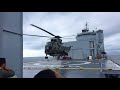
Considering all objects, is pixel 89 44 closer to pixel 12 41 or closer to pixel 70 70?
pixel 70 70

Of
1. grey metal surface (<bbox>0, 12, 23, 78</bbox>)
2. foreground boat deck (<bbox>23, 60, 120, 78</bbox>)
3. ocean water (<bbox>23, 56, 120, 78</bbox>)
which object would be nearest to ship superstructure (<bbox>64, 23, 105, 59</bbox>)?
ocean water (<bbox>23, 56, 120, 78</bbox>)

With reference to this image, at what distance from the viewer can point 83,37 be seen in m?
36.4

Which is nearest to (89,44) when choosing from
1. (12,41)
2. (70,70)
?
(70,70)

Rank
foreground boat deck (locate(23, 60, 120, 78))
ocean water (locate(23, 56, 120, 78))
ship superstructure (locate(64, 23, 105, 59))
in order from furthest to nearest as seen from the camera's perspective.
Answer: ship superstructure (locate(64, 23, 105, 59)), ocean water (locate(23, 56, 120, 78)), foreground boat deck (locate(23, 60, 120, 78))

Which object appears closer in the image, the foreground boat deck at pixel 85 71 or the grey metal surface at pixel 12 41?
the grey metal surface at pixel 12 41

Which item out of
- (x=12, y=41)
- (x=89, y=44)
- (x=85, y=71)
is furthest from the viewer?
(x=89, y=44)

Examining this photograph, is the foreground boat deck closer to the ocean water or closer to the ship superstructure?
the ocean water

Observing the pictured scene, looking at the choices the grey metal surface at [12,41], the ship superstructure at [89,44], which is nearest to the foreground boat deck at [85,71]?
the grey metal surface at [12,41]

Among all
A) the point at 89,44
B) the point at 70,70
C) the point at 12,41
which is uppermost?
the point at 89,44

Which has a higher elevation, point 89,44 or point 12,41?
point 89,44

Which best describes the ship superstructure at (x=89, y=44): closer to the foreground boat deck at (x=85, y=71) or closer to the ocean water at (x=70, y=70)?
the ocean water at (x=70, y=70)
